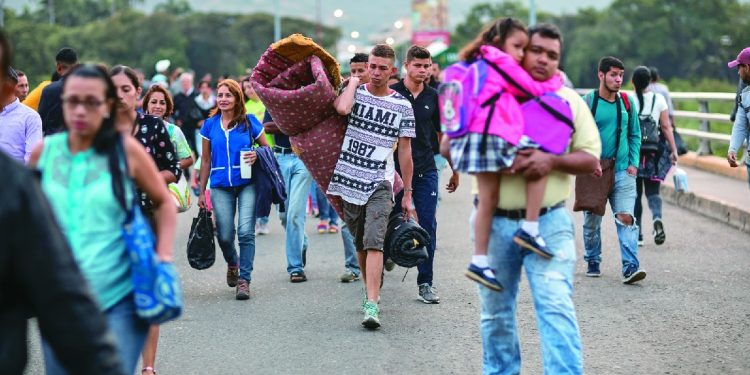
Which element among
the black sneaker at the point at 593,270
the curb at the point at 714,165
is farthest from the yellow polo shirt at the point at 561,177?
the curb at the point at 714,165

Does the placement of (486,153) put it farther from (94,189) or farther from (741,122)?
(741,122)

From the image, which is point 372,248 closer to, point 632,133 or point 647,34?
point 632,133

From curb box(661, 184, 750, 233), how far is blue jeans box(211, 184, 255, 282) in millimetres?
6346

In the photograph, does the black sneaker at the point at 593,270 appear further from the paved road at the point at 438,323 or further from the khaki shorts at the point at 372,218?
the khaki shorts at the point at 372,218

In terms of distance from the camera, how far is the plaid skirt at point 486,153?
508 centimetres

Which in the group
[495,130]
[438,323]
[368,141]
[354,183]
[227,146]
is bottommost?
[438,323]

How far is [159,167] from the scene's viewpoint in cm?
696

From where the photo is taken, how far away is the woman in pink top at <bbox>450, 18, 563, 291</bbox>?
200 inches

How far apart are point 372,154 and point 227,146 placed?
1813 millimetres

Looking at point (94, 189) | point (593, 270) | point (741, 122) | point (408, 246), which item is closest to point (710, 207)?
point (741, 122)

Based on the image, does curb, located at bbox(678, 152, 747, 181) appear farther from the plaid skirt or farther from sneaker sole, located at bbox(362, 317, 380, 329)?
the plaid skirt

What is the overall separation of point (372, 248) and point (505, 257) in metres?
2.81

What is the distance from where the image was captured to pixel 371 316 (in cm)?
791

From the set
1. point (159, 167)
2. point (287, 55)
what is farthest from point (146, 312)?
point (287, 55)
